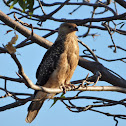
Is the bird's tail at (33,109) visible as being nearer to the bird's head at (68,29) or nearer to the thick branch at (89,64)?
the thick branch at (89,64)

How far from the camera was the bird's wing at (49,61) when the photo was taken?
4843mm

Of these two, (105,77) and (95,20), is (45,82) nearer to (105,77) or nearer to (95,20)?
(105,77)

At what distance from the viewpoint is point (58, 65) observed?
15.6 feet

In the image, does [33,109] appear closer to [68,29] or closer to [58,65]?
[58,65]

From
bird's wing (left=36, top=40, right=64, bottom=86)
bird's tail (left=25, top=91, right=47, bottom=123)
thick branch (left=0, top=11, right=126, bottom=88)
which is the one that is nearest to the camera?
thick branch (left=0, top=11, right=126, bottom=88)

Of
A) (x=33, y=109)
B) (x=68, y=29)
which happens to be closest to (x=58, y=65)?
(x=68, y=29)

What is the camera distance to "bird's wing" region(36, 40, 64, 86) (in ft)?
15.9

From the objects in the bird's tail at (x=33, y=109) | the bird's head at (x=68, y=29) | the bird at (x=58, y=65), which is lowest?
the bird's tail at (x=33, y=109)

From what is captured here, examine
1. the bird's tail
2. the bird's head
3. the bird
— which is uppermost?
the bird's head

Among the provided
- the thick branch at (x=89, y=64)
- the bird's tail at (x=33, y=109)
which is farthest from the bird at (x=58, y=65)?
the thick branch at (x=89, y=64)

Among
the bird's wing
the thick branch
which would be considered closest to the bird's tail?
the bird's wing

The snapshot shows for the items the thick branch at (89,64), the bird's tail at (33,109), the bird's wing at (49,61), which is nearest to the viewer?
the thick branch at (89,64)

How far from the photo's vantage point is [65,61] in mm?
4766

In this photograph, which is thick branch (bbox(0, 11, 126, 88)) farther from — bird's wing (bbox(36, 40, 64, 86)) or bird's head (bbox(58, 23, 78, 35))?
bird's head (bbox(58, 23, 78, 35))
